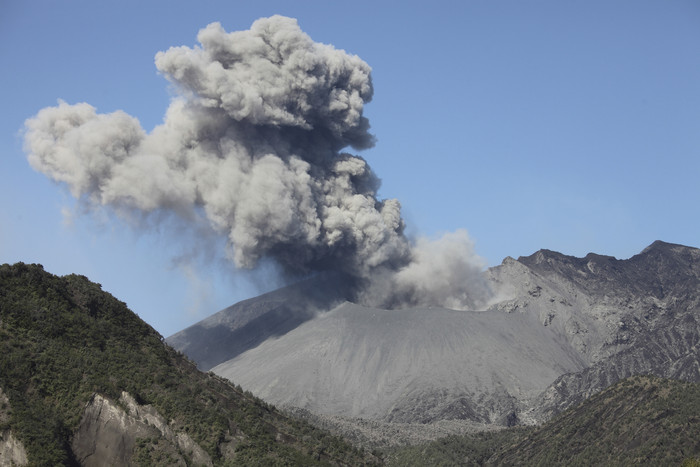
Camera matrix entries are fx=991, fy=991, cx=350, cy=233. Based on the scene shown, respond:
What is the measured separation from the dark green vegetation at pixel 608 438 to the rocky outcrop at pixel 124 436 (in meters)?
46.6

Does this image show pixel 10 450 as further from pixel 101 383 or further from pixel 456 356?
pixel 456 356

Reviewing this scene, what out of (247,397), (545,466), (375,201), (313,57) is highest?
(313,57)

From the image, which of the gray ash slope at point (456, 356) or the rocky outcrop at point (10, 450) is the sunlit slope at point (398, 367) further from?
the rocky outcrop at point (10, 450)

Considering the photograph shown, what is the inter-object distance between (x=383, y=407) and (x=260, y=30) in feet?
171

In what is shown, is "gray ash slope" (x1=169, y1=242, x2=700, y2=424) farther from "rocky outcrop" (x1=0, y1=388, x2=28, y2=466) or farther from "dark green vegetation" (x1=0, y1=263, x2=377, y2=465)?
"rocky outcrop" (x1=0, y1=388, x2=28, y2=466)

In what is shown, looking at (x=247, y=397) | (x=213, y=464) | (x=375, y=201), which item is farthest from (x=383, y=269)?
(x=213, y=464)

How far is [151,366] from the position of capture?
52875 mm

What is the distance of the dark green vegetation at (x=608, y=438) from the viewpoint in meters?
82.9

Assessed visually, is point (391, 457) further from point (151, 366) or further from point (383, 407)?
point (151, 366)

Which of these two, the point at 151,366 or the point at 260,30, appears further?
the point at 260,30

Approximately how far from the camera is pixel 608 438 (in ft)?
296

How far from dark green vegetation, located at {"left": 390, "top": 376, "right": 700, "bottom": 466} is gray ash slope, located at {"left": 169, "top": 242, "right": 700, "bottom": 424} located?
22696 millimetres

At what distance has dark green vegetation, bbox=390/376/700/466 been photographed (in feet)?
272

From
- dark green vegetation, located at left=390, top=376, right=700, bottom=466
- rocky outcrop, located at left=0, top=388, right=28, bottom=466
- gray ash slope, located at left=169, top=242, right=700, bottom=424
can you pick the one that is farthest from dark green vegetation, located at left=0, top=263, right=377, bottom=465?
gray ash slope, located at left=169, top=242, right=700, bottom=424
